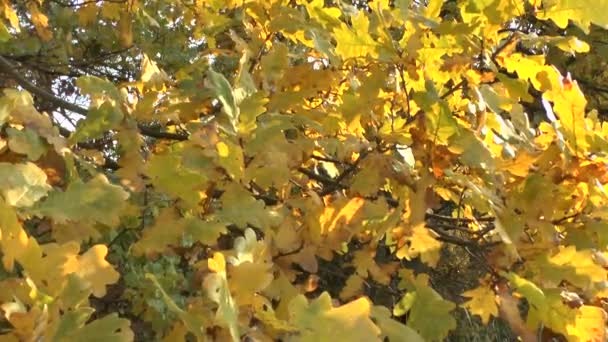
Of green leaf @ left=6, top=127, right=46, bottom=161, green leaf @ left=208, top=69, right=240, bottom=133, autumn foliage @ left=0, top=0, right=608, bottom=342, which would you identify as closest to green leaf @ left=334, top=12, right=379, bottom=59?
autumn foliage @ left=0, top=0, right=608, bottom=342

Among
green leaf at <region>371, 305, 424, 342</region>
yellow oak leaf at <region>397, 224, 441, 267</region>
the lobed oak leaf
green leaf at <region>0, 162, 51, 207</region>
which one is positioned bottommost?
the lobed oak leaf

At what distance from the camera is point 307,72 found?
1.56 metres

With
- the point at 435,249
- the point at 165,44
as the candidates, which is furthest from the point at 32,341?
the point at 165,44

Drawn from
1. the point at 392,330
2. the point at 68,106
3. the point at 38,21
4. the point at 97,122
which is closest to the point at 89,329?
the point at 392,330

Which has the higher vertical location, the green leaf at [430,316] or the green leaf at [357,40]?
the green leaf at [357,40]

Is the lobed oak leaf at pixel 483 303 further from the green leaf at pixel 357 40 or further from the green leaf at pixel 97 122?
the green leaf at pixel 97 122

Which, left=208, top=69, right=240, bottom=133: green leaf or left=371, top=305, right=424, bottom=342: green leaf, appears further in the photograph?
left=208, top=69, right=240, bottom=133: green leaf

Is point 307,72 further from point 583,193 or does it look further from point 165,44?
point 165,44

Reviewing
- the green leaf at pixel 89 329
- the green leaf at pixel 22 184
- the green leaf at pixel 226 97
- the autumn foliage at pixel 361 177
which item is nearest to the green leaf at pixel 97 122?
the autumn foliage at pixel 361 177

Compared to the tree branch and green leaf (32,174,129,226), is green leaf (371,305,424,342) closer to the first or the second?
green leaf (32,174,129,226)

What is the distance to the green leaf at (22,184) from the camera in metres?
0.98

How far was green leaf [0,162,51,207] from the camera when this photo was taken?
977 mm

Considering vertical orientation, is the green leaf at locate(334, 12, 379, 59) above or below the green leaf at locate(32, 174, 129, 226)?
above

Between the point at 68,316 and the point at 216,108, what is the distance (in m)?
0.81
